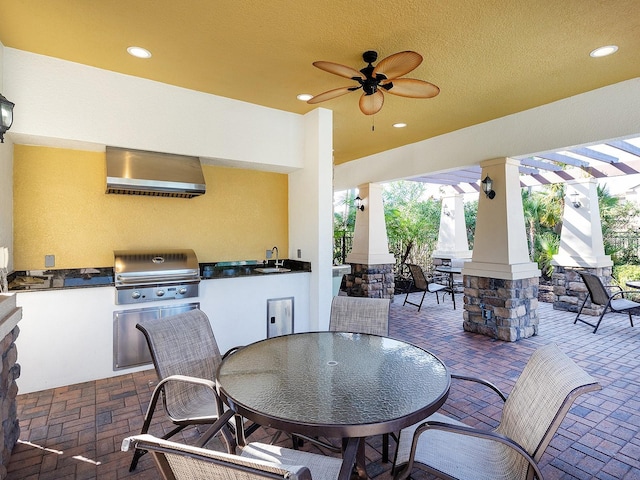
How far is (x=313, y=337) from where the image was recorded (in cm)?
229

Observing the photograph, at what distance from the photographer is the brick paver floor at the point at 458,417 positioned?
2.04 meters

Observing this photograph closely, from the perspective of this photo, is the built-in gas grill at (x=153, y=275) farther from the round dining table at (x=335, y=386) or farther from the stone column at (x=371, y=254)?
the stone column at (x=371, y=254)

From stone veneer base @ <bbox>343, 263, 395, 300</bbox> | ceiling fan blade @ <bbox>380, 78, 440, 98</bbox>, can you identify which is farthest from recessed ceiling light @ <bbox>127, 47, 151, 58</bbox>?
stone veneer base @ <bbox>343, 263, 395, 300</bbox>

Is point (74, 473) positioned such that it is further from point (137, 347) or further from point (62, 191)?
point (62, 191)

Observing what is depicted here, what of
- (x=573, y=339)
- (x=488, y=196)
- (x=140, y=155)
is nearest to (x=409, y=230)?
(x=488, y=196)

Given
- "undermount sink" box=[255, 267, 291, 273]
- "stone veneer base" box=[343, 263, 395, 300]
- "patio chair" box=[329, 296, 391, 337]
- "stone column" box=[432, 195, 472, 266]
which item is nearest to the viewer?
"patio chair" box=[329, 296, 391, 337]

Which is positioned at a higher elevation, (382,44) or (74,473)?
(382,44)

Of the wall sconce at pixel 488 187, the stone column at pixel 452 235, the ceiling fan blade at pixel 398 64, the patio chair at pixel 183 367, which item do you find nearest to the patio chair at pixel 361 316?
the patio chair at pixel 183 367

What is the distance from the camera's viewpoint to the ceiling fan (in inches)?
96.2

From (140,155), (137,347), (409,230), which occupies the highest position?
(140,155)

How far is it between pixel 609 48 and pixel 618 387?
2847 mm

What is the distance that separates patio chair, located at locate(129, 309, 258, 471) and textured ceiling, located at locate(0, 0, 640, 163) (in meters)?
2.01

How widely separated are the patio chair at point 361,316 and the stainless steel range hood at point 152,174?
1.99 m

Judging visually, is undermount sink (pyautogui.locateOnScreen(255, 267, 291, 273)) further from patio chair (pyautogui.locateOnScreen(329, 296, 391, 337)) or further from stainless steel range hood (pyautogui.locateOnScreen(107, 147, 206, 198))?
patio chair (pyautogui.locateOnScreen(329, 296, 391, 337))
